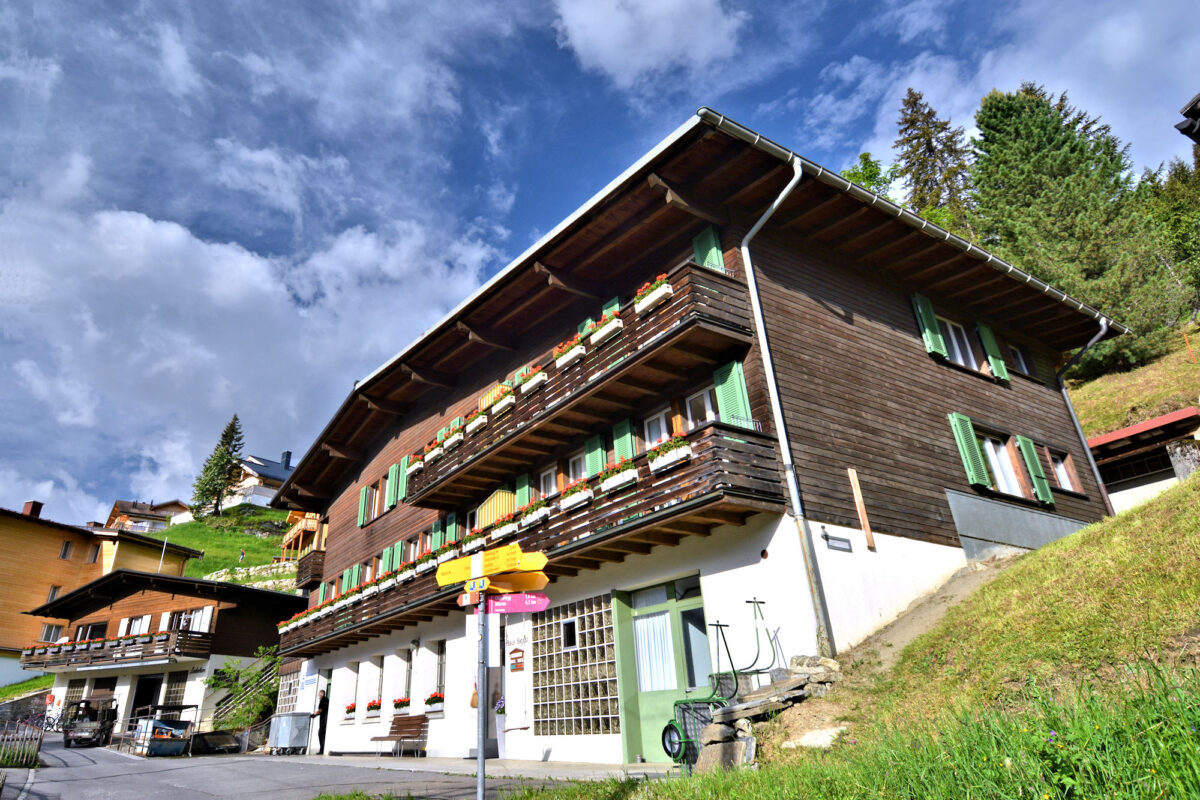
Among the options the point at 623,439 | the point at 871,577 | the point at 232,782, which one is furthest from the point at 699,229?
the point at 232,782

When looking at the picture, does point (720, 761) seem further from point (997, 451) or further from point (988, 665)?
point (997, 451)

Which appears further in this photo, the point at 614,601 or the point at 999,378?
the point at 999,378

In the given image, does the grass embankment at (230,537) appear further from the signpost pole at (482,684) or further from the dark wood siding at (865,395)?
the signpost pole at (482,684)

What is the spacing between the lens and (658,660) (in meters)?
13.5

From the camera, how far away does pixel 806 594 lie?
11.3 m

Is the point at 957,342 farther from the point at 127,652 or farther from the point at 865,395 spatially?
the point at 127,652

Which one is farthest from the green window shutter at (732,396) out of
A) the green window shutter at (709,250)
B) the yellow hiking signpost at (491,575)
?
the yellow hiking signpost at (491,575)

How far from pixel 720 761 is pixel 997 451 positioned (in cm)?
1220

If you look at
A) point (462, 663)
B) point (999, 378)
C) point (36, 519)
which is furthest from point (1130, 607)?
point (36, 519)

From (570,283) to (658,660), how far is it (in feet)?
27.8

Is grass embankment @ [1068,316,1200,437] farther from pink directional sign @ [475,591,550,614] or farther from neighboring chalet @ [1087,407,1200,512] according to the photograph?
pink directional sign @ [475,591,550,614]

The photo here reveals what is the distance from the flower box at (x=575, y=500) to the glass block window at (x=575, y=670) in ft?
6.79

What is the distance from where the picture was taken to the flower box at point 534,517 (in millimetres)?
15352

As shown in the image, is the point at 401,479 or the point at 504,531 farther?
the point at 401,479
